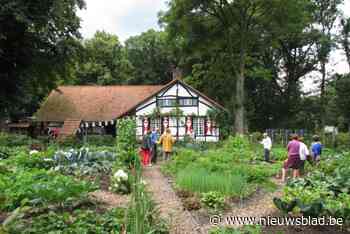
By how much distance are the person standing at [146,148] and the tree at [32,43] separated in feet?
39.4

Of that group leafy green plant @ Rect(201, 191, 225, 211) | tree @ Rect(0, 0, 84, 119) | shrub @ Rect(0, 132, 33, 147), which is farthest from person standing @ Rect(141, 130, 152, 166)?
tree @ Rect(0, 0, 84, 119)

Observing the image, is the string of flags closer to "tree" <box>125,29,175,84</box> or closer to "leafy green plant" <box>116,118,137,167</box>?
"tree" <box>125,29,175,84</box>

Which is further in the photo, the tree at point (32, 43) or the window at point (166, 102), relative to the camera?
the window at point (166, 102)

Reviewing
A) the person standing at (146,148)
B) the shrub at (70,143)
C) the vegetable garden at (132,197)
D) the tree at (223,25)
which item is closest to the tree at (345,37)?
the tree at (223,25)

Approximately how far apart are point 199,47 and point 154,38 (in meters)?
20.7

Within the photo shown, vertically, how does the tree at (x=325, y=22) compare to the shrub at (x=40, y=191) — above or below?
above

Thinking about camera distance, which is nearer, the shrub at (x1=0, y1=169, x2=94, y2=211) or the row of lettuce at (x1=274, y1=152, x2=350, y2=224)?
the row of lettuce at (x1=274, y1=152, x2=350, y2=224)

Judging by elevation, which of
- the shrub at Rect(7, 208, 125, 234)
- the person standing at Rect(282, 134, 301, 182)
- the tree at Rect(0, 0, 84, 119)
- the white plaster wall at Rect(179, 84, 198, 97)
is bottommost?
the shrub at Rect(7, 208, 125, 234)

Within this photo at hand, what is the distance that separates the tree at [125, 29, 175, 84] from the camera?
5275 centimetres

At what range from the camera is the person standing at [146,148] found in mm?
16859

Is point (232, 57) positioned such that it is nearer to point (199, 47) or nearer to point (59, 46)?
point (199, 47)

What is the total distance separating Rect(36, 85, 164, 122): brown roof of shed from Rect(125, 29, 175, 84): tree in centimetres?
1208

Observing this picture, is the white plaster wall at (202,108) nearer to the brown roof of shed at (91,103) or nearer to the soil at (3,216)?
the brown roof of shed at (91,103)

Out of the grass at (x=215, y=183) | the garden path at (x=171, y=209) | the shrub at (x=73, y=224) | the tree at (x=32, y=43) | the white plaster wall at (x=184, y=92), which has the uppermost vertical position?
the tree at (x=32, y=43)
